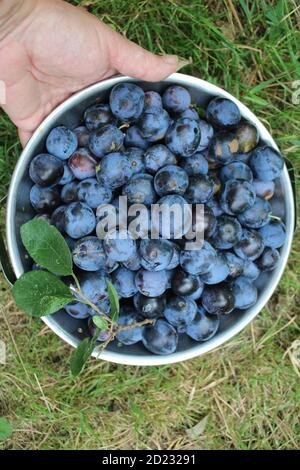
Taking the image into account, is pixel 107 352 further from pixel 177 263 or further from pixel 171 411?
pixel 171 411

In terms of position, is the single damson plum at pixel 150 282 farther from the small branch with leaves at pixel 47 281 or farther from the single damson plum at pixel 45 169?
the single damson plum at pixel 45 169

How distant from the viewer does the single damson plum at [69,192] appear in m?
1.24

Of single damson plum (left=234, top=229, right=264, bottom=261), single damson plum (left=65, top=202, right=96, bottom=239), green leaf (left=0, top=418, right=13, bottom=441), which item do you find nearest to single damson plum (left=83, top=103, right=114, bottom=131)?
single damson plum (left=65, top=202, right=96, bottom=239)

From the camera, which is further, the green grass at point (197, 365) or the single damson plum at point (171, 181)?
the green grass at point (197, 365)

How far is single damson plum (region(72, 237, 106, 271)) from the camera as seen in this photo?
→ 1145 millimetres

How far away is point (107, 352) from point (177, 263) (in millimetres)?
282

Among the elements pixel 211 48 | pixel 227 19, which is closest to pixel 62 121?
pixel 211 48

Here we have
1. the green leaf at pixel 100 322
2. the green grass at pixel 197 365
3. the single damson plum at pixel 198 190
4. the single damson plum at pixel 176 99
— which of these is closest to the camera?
the green leaf at pixel 100 322

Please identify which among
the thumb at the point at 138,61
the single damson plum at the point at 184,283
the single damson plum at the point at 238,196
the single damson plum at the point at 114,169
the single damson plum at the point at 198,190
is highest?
the thumb at the point at 138,61

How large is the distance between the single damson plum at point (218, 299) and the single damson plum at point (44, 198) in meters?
0.42

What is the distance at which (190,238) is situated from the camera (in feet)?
3.79

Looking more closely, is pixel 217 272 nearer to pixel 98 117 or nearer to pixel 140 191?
pixel 140 191

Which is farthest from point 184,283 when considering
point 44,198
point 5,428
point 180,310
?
point 5,428

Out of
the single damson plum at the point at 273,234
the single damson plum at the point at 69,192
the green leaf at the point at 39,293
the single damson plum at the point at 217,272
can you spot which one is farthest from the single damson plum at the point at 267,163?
the green leaf at the point at 39,293
